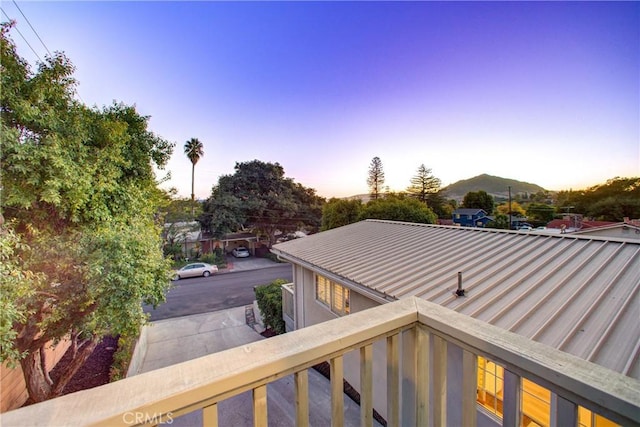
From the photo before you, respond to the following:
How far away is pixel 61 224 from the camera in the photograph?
4664mm

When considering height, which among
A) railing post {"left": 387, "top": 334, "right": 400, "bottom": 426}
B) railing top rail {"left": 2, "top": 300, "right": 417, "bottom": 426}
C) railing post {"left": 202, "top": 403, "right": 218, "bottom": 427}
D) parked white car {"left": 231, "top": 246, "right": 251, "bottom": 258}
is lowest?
parked white car {"left": 231, "top": 246, "right": 251, "bottom": 258}

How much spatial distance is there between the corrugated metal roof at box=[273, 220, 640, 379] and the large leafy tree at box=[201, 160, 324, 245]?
17169mm

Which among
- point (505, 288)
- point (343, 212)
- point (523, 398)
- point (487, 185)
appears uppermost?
point (487, 185)

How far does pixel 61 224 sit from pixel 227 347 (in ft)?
20.5

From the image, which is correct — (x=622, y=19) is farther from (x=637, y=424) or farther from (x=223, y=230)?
(x=223, y=230)

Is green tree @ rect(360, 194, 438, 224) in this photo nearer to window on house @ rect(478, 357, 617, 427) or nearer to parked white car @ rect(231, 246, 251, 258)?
parked white car @ rect(231, 246, 251, 258)

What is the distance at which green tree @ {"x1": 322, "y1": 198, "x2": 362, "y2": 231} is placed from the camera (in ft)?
63.4

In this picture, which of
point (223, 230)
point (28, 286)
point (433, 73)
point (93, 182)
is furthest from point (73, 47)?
point (223, 230)

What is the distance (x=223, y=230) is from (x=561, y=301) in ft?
74.3

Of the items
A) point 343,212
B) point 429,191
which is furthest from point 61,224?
point 429,191

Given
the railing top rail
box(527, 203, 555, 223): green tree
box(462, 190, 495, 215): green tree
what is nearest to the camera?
the railing top rail

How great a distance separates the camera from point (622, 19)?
5516mm

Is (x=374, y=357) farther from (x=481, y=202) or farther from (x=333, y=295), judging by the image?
(x=481, y=202)

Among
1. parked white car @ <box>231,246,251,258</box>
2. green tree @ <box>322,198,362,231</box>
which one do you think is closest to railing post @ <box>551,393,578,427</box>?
green tree @ <box>322,198,362,231</box>
